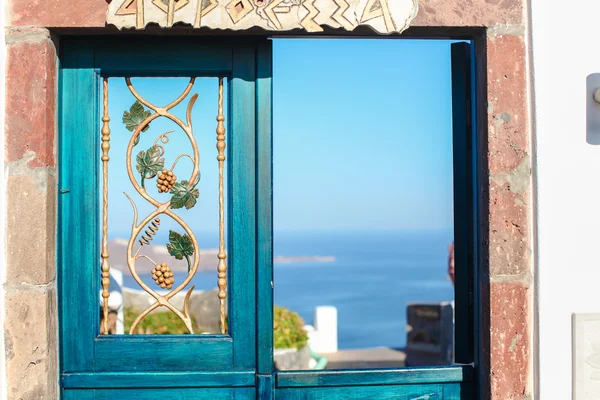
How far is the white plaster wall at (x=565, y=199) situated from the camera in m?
2.99

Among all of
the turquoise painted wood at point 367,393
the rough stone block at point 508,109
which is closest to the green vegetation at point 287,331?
the turquoise painted wood at point 367,393

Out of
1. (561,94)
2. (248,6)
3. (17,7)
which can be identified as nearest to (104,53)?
(17,7)

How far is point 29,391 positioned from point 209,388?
2.18 ft

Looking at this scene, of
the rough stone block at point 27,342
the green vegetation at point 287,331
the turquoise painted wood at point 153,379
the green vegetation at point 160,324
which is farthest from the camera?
the green vegetation at point 287,331

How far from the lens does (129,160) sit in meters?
3.14

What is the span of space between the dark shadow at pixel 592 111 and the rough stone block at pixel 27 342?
2102mm

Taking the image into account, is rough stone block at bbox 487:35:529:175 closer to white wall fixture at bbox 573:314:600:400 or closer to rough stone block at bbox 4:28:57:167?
white wall fixture at bbox 573:314:600:400

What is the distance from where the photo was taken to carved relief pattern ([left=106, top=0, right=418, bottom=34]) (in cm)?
296

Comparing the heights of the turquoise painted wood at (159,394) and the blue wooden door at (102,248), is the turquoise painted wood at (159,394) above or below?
below

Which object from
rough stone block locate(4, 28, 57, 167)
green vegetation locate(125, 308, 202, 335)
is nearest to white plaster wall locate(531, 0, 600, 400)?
rough stone block locate(4, 28, 57, 167)

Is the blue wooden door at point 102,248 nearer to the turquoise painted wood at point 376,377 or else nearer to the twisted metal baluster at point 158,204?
the twisted metal baluster at point 158,204

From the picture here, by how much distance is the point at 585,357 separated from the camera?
2971mm

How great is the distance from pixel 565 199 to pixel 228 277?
132 centimetres

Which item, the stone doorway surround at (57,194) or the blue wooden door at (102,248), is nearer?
the stone doorway surround at (57,194)
